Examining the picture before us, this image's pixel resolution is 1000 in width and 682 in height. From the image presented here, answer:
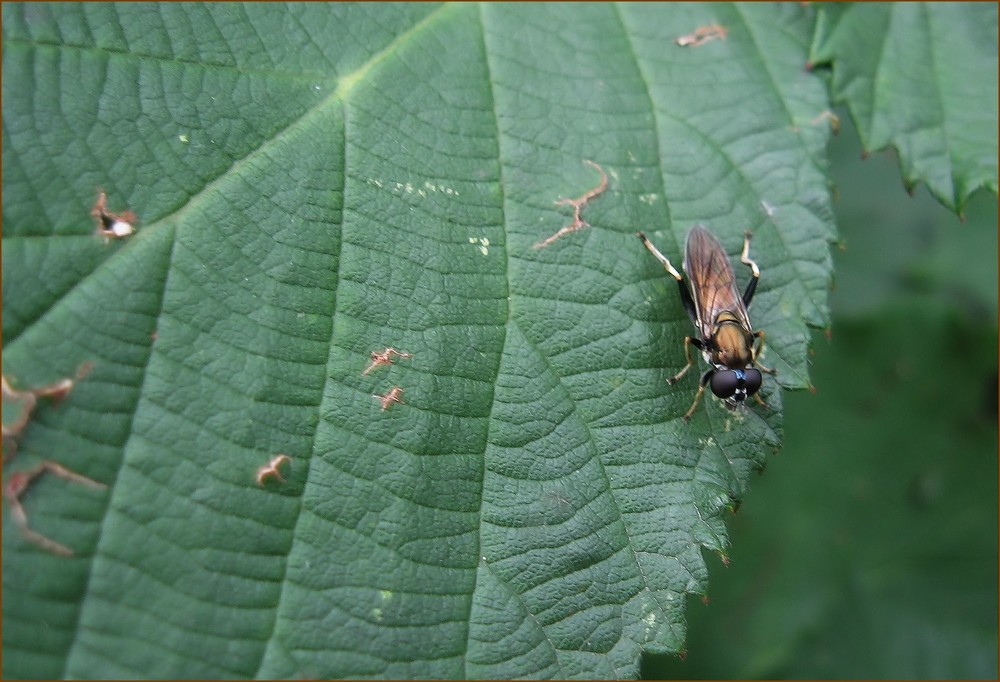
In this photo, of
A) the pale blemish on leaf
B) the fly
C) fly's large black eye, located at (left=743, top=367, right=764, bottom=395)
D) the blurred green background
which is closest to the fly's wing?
the fly

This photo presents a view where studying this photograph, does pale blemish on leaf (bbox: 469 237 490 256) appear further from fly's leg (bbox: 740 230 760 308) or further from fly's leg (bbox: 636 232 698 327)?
fly's leg (bbox: 740 230 760 308)

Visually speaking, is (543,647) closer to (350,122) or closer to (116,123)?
(350,122)

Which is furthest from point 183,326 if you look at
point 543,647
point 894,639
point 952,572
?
point 952,572

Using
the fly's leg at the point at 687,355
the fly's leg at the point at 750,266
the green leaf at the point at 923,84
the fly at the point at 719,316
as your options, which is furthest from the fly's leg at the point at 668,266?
the green leaf at the point at 923,84

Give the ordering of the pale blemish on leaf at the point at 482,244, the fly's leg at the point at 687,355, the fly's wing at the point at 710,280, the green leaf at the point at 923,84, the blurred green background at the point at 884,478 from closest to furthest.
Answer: the pale blemish on leaf at the point at 482,244 → the fly's leg at the point at 687,355 → the fly's wing at the point at 710,280 → the green leaf at the point at 923,84 → the blurred green background at the point at 884,478

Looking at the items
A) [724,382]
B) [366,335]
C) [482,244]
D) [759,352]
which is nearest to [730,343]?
[759,352]

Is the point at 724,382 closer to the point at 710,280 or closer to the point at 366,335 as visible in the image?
the point at 710,280

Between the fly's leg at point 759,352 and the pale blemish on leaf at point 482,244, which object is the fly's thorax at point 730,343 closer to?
the fly's leg at point 759,352

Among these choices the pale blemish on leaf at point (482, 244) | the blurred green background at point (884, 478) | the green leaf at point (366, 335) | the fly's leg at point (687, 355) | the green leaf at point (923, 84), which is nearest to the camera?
the green leaf at point (366, 335)
